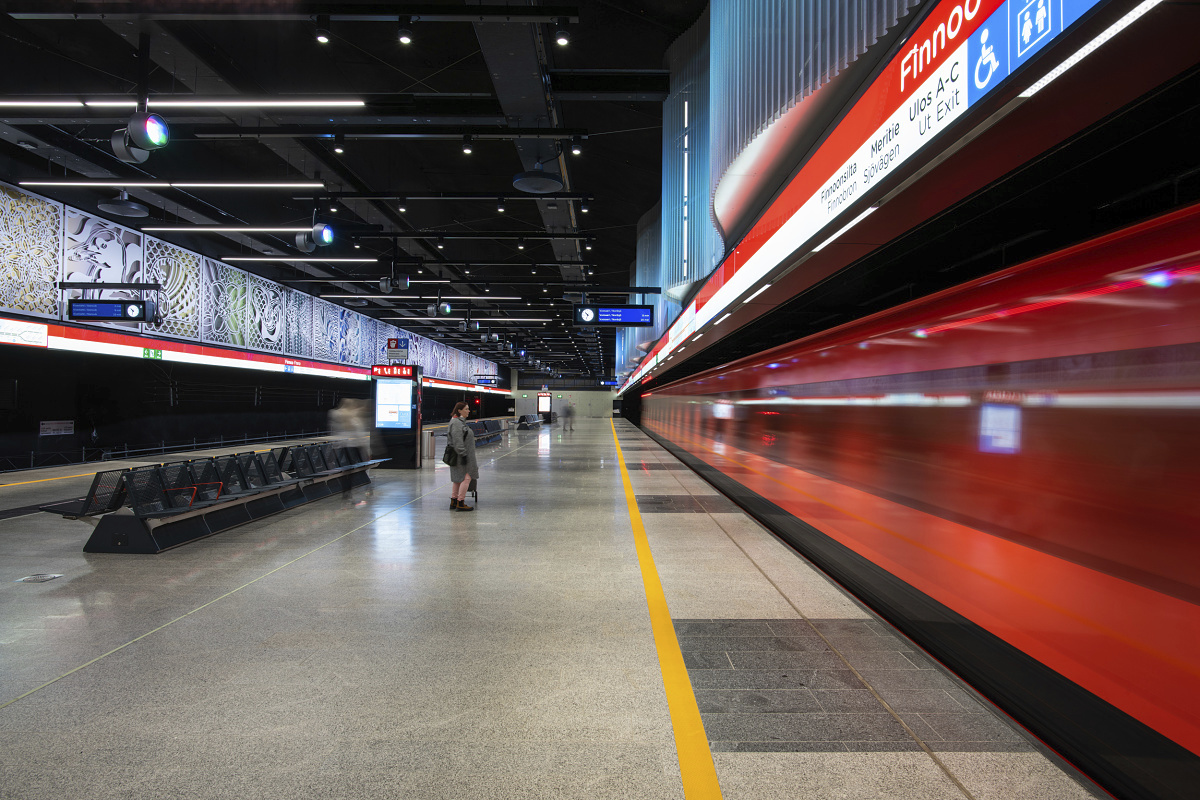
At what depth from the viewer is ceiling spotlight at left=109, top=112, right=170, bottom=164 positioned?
6.92 meters

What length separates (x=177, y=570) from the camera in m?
4.96

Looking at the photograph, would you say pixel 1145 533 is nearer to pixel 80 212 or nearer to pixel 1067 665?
pixel 1067 665

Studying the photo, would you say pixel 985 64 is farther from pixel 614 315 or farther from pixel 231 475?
pixel 614 315

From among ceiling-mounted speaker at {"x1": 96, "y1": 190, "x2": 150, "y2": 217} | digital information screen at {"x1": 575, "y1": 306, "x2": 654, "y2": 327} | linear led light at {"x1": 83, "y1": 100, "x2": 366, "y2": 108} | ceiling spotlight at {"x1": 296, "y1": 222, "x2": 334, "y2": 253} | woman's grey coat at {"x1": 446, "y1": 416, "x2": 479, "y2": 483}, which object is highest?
linear led light at {"x1": 83, "y1": 100, "x2": 366, "y2": 108}

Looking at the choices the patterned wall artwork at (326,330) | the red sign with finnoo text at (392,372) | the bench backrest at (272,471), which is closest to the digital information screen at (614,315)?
the red sign with finnoo text at (392,372)

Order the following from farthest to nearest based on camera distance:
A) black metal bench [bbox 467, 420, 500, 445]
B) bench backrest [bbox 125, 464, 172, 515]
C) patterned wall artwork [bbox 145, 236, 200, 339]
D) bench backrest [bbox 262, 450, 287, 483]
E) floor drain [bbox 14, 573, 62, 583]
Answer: black metal bench [bbox 467, 420, 500, 445], patterned wall artwork [bbox 145, 236, 200, 339], bench backrest [bbox 262, 450, 287, 483], bench backrest [bbox 125, 464, 172, 515], floor drain [bbox 14, 573, 62, 583]

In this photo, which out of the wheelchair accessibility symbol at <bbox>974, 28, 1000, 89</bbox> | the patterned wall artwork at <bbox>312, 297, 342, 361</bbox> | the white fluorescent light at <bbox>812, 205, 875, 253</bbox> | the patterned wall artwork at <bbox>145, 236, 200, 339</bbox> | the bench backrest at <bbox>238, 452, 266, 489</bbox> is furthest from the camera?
the patterned wall artwork at <bbox>312, 297, 342, 361</bbox>

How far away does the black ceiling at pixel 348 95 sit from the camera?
7.89 metres

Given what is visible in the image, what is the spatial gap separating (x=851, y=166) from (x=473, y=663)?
3.41 meters

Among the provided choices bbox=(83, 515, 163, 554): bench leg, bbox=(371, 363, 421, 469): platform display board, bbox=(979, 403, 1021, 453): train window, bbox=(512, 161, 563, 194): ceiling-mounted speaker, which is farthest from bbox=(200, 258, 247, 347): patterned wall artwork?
bbox=(979, 403, 1021, 453): train window

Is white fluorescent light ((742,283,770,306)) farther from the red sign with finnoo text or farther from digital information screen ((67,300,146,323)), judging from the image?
digital information screen ((67,300,146,323))

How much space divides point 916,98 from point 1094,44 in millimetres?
826

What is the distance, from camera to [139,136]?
272 inches

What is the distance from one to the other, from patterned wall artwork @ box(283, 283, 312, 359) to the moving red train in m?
23.5
